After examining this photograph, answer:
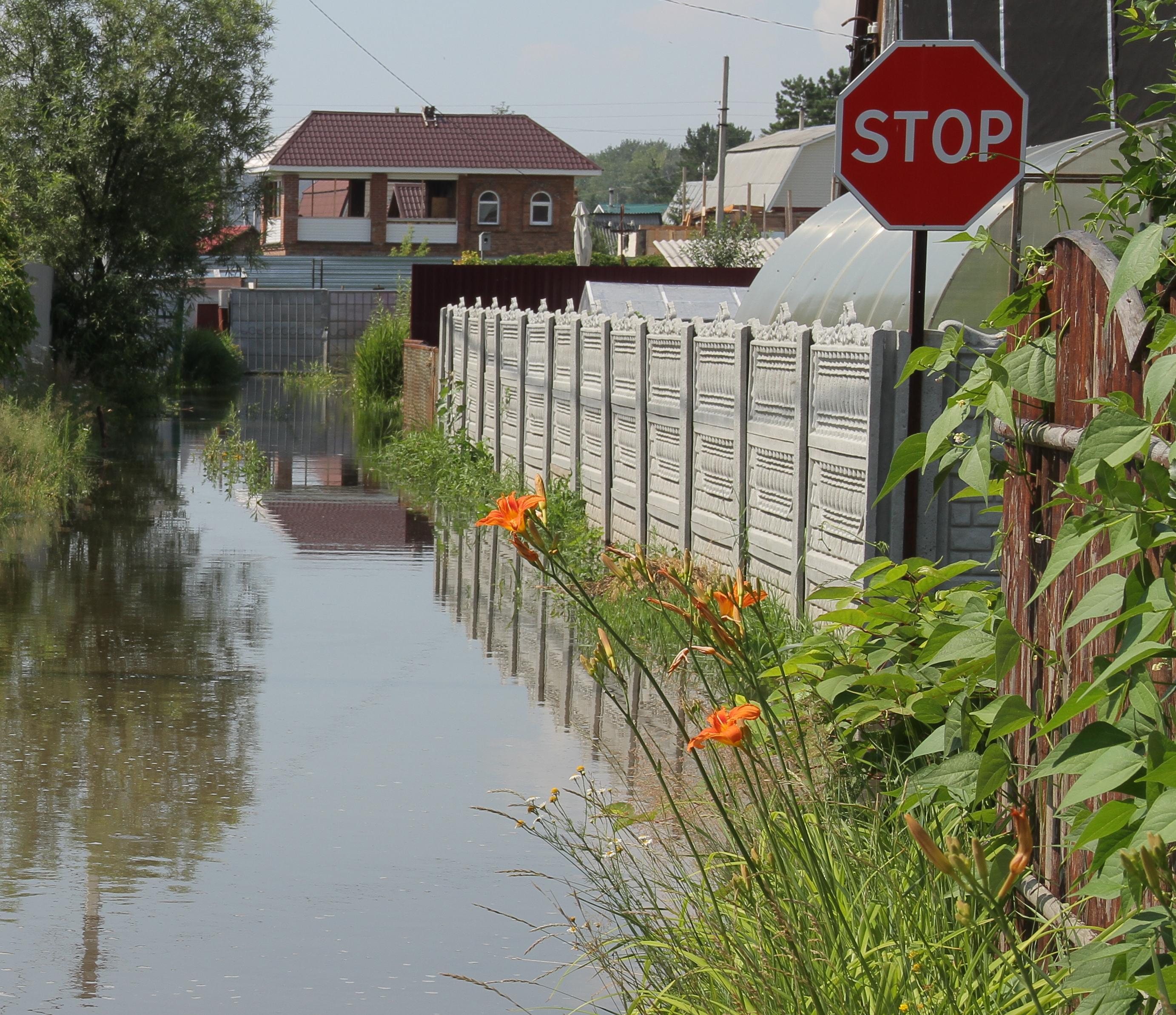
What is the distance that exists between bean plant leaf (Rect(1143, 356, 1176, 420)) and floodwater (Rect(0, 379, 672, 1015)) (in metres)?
2.66

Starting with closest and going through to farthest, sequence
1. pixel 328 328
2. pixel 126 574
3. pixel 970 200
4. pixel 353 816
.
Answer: pixel 353 816 < pixel 970 200 < pixel 126 574 < pixel 328 328

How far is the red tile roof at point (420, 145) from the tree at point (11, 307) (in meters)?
40.1

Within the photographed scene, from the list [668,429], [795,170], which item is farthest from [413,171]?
[668,429]

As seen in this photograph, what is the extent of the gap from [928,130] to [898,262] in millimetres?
4402

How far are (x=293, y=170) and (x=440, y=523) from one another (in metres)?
43.6

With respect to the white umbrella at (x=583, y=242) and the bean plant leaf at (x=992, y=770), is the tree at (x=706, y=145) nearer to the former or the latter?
the white umbrella at (x=583, y=242)

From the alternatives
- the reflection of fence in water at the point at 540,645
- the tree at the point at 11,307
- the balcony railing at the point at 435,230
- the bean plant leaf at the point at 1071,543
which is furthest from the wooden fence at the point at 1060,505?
the balcony railing at the point at 435,230

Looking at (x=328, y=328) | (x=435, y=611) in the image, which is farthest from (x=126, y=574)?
(x=328, y=328)

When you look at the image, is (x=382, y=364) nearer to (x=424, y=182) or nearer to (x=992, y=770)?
(x=992, y=770)

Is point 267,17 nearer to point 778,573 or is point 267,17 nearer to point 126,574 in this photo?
point 126,574

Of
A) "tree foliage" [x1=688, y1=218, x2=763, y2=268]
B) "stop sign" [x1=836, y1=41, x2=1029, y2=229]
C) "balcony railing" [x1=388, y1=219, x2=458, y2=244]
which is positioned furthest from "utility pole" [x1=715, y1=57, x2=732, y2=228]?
"stop sign" [x1=836, y1=41, x2=1029, y2=229]

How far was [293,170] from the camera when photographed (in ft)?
184

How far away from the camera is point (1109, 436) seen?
2.72 m

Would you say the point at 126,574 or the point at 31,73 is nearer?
the point at 126,574
